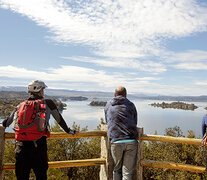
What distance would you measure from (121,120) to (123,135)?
0.26m

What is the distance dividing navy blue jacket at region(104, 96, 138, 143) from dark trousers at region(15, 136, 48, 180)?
1.25 metres

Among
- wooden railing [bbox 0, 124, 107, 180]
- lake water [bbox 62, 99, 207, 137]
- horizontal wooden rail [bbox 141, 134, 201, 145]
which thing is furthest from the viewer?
lake water [bbox 62, 99, 207, 137]

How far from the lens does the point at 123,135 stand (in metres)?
3.62

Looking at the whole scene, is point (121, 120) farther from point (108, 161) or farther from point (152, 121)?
point (152, 121)

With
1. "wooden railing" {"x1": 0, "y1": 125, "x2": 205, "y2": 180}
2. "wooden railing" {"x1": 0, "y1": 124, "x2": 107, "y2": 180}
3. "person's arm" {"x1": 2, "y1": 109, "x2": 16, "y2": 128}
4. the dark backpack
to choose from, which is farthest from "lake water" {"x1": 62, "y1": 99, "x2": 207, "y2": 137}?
the dark backpack

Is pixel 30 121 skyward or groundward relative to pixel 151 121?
skyward

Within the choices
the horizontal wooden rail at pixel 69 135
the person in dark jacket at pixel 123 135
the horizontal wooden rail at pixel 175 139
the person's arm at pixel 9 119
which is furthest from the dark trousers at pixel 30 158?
the horizontal wooden rail at pixel 175 139

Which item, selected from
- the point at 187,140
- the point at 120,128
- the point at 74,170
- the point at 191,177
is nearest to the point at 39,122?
the point at 120,128

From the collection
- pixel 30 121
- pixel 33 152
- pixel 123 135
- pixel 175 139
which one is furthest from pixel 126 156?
pixel 30 121

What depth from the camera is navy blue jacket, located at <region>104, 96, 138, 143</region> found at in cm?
364

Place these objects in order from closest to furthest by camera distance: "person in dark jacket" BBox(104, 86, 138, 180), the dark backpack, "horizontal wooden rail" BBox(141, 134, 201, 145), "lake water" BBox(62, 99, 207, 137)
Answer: the dark backpack
"person in dark jacket" BBox(104, 86, 138, 180)
"horizontal wooden rail" BBox(141, 134, 201, 145)
"lake water" BBox(62, 99, 207, 137)

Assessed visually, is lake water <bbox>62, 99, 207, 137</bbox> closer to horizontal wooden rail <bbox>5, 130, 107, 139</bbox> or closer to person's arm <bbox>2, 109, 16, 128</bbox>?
horizontal wooden rail <bbox>5, 130, 107, 139</bbox>

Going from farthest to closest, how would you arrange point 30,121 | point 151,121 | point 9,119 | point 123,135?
point 151,121
point 123,135
point 9,119
point 30,121

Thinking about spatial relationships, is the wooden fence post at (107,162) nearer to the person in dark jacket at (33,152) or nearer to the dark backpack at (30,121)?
the person in dark jacket at (33,152)
